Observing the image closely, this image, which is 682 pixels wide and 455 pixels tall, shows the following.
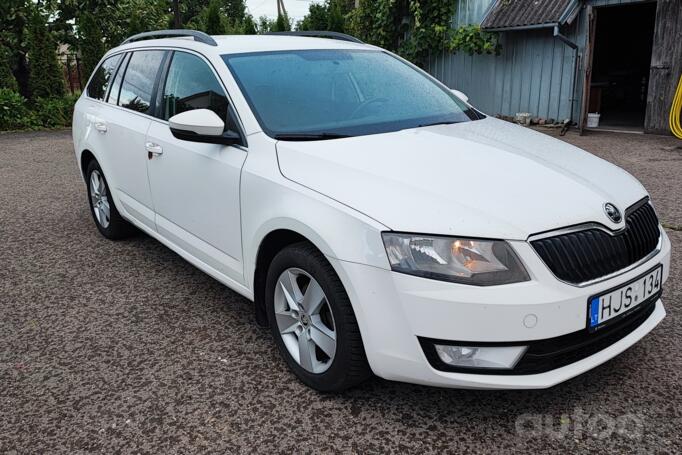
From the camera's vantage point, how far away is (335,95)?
3279 millimetres

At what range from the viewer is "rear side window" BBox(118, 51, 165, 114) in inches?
158

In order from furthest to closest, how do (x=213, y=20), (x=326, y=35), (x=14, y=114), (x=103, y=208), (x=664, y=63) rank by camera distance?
1. (x=213, y=20)
2. (x=14, y=114)
3. (x=664, y=63)
4. (x=103, y=208)
5. (x=326, y=35)

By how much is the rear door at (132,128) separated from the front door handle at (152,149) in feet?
0.27

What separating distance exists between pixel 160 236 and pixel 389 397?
2.06 m

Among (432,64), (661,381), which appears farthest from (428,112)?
(432,64)

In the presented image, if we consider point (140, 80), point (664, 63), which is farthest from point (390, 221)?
point (664, 63)

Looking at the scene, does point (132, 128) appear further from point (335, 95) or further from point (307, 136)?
point (307, 136)

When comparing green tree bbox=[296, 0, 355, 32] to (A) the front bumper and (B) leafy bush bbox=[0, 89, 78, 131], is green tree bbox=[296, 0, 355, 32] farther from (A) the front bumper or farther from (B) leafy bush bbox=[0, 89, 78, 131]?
(A) the front bumper

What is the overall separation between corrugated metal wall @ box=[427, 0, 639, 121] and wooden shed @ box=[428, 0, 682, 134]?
0.7 inches

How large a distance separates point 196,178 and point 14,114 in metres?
13.4

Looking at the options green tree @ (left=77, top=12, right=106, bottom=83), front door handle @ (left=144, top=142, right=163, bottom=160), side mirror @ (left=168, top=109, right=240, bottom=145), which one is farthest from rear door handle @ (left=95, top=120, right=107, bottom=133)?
green tree @ (left=77, top=12, right=106, bottom=83)

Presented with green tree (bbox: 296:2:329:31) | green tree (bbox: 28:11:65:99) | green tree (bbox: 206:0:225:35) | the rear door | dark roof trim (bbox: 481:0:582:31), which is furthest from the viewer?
green tree (bbox: 296:2:329:31)

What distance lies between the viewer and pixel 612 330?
7.82 feet

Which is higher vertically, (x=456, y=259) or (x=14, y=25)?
(x=14, y=25)
